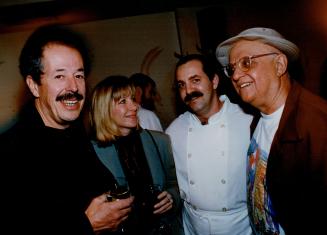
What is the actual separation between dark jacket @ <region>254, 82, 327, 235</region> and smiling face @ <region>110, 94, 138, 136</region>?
1522mm

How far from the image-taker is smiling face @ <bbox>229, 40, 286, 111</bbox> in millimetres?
2287

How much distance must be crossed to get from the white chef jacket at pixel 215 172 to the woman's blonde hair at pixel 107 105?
0.74 meters

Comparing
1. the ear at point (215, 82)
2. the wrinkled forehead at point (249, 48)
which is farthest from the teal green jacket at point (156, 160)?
the wrinkled forehead at point (249, 48)

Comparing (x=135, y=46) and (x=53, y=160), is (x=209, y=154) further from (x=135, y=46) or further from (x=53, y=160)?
(x=135, y=46)

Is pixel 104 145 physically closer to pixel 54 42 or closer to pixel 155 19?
pixel 54 42

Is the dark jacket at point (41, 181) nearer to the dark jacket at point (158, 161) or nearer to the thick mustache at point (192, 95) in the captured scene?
the dark jacket at point (158, 161)

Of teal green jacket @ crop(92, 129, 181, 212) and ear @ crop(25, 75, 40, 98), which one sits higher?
ear @ crop(25, 75, 40, 98)

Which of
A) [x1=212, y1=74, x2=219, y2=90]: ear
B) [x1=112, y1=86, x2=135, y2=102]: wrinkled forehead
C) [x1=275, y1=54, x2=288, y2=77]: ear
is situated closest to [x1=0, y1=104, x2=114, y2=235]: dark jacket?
[x1=112, y1=86, x2=135, y2=102]: wrinkled forehead

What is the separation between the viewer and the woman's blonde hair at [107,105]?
3094 millimetres

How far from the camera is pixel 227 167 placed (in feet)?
9.54

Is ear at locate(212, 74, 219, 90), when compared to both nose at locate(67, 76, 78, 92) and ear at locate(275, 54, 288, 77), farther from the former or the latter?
nose at locate(67, 76, 78, 92)

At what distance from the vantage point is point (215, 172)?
2.96 m

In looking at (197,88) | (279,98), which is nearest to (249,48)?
(279,98)

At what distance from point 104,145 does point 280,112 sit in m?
1.70
